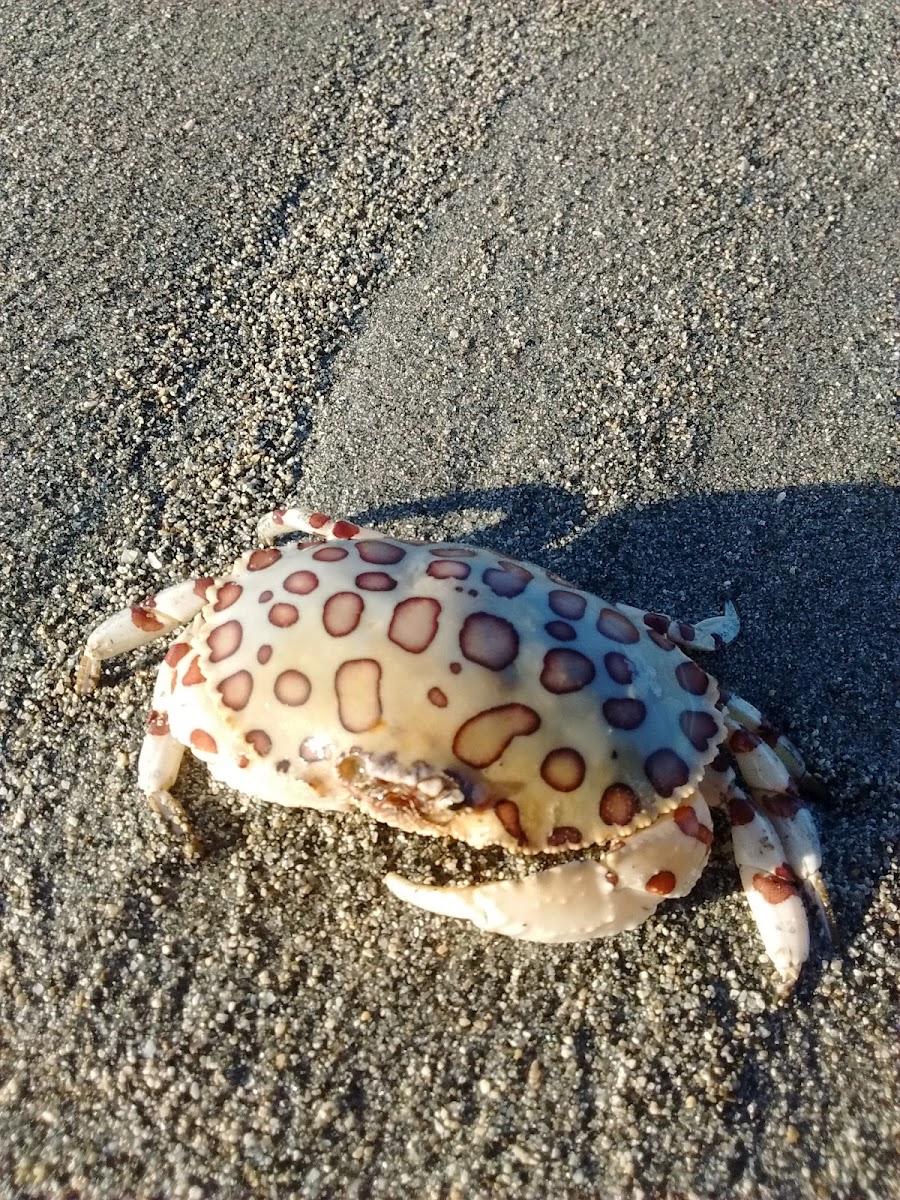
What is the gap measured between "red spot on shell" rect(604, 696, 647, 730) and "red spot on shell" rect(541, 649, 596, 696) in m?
0.08

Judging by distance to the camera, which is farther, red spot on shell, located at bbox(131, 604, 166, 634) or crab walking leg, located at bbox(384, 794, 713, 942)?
red spot on shell, located at bbox(131, 604, 166, 634)

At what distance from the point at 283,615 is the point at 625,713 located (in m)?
0.86

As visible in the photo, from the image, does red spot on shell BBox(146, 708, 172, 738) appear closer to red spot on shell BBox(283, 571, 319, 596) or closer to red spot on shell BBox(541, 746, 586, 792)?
red spot on shell BBox(283, 571, 319, 596)

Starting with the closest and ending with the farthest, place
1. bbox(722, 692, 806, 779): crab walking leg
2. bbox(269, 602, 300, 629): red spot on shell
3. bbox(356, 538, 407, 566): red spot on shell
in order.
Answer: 1. bbox(269, 602, 300, 629): red spot on shell
2. bbox(356, 538, 407, 566): red spot on shell
3. bbox(722, 692, 806, 779): crab walking leg

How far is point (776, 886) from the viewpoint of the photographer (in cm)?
261

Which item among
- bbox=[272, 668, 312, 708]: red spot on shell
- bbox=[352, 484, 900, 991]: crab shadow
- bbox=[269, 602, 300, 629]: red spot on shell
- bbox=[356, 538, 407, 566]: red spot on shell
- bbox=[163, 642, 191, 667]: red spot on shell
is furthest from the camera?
bbox=[352, 484, 900, 991]: crab shadow

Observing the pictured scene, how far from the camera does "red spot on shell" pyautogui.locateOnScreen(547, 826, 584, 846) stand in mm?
2309

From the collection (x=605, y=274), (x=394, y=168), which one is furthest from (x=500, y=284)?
(x=394, y=168)

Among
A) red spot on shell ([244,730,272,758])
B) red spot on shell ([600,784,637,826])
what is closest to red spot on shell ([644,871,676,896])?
red spot on shell ([600,784,637,826])

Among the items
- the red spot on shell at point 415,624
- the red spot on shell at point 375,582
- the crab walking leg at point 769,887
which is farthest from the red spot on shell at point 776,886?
the red spot on shell at point 375,582

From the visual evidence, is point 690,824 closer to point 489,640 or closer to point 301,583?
point 489,640

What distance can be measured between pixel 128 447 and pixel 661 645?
6.37 ft

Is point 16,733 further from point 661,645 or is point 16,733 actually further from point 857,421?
point 857,421

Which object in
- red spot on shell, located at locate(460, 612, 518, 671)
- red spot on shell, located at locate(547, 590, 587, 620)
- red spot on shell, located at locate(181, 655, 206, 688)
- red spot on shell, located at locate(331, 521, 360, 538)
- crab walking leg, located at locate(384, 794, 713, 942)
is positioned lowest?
crab walking leg, located at locate(384, 794, 713, 942)
